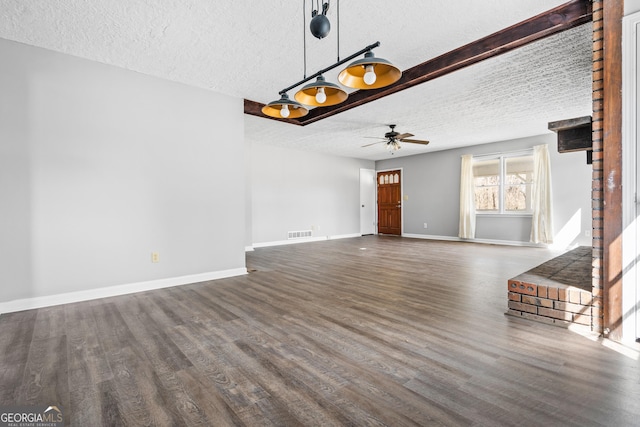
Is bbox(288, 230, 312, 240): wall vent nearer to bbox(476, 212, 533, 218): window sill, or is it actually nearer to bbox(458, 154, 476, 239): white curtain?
bbox(458, 154, 476, 239): white curtain

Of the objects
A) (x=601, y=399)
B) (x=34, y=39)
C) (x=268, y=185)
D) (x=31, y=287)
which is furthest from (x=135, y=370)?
(x=268, y=185)

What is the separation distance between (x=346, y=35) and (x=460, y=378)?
2913mm

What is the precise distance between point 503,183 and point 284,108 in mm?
6905

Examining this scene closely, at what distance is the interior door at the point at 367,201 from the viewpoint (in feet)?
32.6

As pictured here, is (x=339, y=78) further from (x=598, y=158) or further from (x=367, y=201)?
(x=367, y=201)

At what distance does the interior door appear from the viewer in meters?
9.93

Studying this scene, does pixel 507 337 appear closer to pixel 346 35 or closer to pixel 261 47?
pixel 346 35

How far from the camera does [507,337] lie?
83.0 inches

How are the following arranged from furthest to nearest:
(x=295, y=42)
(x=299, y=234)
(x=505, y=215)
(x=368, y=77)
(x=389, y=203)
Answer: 1. (x=389, y=203)
2. (x=299, y=234)
3. (x=505, y=215)
4. (x=295, y=42)
5. (x=368, y=77)

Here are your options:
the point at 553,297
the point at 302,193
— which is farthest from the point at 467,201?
the point at 553,297

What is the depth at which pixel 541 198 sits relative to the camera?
654cm

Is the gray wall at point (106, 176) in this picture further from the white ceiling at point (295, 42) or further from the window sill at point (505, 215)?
the window sill at point (505, 215)

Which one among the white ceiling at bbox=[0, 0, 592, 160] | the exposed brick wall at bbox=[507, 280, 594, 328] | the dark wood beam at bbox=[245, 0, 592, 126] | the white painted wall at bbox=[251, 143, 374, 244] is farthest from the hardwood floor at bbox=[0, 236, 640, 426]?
the white painted wall at bbox=[251, 143, 374, 244]

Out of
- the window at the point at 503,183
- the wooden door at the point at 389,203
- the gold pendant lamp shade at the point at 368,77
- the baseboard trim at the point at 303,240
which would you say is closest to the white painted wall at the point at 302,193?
the baseboard trim at the point at 303,240
